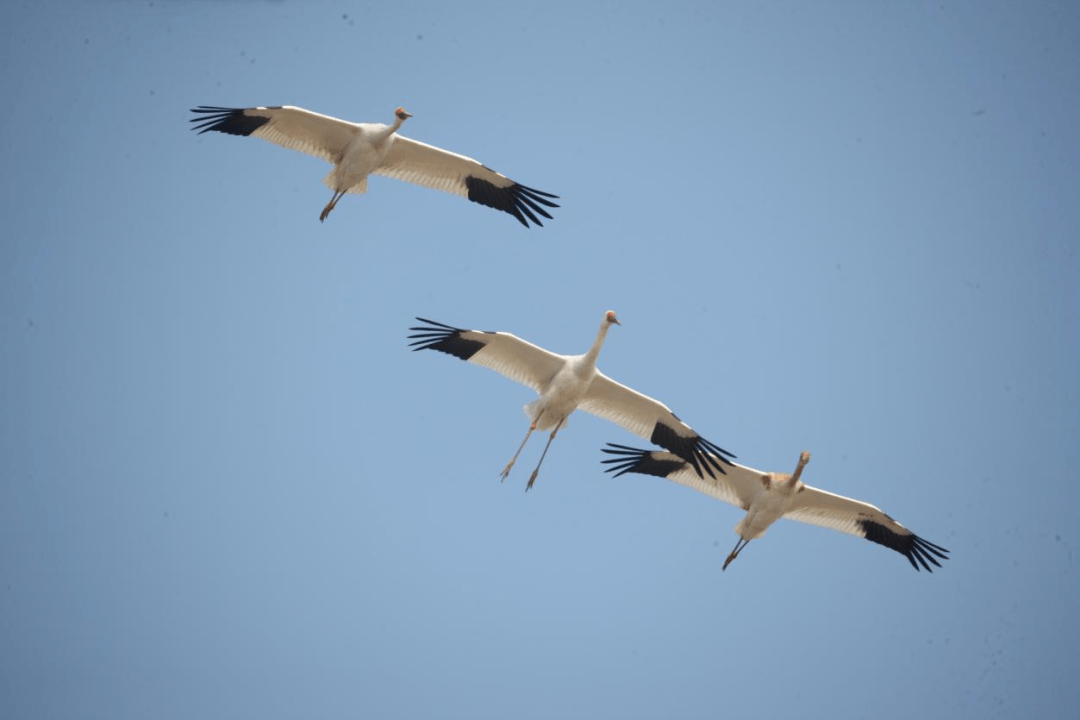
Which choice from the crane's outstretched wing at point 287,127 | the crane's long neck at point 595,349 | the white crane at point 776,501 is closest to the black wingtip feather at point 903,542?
the white crane at point 776,501

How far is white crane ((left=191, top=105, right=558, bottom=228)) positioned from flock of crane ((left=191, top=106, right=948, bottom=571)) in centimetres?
1

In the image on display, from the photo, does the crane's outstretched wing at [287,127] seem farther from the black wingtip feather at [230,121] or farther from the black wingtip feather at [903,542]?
the black wingtip feather at [903,542]

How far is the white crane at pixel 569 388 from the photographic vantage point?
552 inches

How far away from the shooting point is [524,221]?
14656 mm

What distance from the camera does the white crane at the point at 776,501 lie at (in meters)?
14.7

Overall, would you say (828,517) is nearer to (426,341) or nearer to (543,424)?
(543,424)

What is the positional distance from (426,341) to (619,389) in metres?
2.19

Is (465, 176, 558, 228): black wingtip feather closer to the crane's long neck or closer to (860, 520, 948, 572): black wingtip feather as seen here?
the crane's long neck

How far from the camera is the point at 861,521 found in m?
15.6

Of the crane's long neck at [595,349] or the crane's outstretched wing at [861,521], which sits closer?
the crane's long neck at [595,349]

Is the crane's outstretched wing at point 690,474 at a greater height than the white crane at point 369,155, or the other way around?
the white crane at point 369,155

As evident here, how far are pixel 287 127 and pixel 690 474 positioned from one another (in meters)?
6.09

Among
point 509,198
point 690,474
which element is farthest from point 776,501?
point 509,198

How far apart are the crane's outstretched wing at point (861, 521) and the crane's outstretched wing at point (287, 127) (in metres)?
6.72
